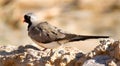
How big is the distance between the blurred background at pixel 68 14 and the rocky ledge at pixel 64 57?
14.3m

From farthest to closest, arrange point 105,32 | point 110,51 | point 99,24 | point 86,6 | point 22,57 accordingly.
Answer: point 86,6
point 99,24
point 105,32
point 22,57
point 110,51

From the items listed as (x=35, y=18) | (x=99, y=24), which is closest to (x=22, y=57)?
(x=35, y=18)

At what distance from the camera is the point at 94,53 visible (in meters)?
7.08

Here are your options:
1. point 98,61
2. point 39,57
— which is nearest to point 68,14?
point 39,57

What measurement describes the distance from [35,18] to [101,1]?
678 inches

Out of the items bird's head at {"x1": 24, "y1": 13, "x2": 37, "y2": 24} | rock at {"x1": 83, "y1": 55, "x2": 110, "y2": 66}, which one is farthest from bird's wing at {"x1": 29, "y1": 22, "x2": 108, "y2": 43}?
rock at {"x1": 83, "y1": 55, "x2": 110, "y2": 66}

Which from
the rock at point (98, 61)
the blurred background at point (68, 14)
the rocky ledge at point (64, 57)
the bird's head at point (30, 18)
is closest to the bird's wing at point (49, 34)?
the bird's head at point (30, 18)

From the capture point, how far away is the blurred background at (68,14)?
23281 mm

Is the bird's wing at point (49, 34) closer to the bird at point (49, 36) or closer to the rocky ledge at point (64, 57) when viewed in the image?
the bird at point (49, 36)

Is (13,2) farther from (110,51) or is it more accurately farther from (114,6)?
(110,51)

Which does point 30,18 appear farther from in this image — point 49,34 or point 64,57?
point 64,57

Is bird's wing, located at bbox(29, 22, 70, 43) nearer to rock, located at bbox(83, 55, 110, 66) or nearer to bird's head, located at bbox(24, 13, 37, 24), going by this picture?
bird's head, located at bbox(24, 13, 37, 24)

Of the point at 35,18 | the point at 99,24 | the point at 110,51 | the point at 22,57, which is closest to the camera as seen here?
the point at 110,51

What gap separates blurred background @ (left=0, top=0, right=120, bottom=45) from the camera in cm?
2328
